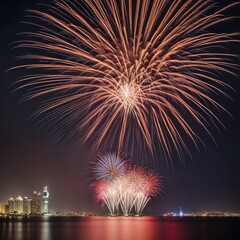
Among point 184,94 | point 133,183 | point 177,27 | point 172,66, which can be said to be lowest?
point 133,183

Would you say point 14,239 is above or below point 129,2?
below

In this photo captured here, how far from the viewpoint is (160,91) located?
94.5ft

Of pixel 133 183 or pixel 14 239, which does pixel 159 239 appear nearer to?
pixel 14 239

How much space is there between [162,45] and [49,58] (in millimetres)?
7372

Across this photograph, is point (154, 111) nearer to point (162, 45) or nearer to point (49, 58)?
point (162, 45)

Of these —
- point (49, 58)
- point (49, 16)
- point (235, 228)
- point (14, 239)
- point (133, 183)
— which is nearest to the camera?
point (49, 16)

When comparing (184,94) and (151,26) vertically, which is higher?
(151,26)

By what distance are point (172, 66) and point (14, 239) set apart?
25.9 metres

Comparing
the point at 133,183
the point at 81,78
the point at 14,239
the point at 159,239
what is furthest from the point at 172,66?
the point at 133,183

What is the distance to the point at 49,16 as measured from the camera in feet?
83.3

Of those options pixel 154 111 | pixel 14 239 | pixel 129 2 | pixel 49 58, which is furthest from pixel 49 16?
pixel 14 239

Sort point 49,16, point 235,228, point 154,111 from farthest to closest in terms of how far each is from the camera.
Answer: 1. point 235,228
2. point 154,111
3. point 49,16

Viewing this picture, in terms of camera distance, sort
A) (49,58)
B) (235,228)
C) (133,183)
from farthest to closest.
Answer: (133,183) → (235,228) → (49,58)

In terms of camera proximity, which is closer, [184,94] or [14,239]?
[184,94]
